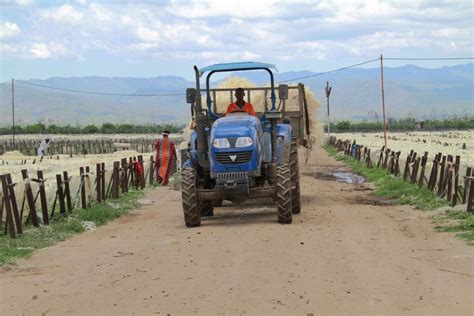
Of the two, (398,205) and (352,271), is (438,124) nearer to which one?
(398,205)

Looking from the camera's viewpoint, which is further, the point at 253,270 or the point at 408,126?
the point at 408,126

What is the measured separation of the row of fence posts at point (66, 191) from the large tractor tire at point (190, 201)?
9.24 ft

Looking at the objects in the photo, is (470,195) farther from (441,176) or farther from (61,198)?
(61,198)

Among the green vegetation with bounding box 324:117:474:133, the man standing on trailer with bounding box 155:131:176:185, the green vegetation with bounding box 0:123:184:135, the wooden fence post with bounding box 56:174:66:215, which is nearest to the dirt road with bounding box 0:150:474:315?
the wooden fence post with bounding box 56:174:66:215

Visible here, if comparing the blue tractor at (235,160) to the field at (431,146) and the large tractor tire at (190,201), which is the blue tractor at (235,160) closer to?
the large tractor tire at (190,201)

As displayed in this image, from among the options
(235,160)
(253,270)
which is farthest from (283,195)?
(253,270)

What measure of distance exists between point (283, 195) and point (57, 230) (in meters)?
4.31

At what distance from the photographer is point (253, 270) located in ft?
29.2

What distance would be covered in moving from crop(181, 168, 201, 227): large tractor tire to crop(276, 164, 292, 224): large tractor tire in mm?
1477

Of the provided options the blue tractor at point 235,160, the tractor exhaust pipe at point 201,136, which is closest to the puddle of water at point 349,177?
the blue tractor at point 235,160

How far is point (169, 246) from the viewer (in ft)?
36.3

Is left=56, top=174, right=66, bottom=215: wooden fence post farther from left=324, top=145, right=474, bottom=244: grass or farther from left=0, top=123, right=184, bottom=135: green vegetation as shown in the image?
left=0, top=123, right=184, bottom=135: green vegetation

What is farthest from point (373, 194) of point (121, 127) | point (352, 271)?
point (121, 127)

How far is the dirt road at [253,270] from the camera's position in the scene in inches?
295
